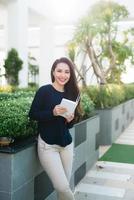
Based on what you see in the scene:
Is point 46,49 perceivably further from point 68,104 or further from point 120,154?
point 68,104

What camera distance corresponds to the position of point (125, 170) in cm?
502

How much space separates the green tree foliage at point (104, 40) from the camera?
321 inches

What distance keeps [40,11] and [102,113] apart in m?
8.42

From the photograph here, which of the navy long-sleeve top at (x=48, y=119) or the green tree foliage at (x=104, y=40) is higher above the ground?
the green tree foliage at (x=104, y=40)

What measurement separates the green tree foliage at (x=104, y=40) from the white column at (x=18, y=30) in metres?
3.50

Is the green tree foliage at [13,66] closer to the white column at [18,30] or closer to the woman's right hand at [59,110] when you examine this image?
the white column at [18,30]

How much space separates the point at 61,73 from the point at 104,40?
637cm

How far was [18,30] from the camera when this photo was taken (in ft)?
39.9

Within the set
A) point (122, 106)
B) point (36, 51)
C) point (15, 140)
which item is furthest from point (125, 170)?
point (36, 51)

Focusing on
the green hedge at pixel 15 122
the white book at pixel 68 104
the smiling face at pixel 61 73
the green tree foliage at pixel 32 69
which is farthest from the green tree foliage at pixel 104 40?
the green tree foliage at pixel 32 69

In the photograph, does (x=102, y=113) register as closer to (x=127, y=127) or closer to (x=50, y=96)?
(x=127, y=127)

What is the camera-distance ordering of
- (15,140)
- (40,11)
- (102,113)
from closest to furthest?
(15,140) → (102,113) → (40,11)

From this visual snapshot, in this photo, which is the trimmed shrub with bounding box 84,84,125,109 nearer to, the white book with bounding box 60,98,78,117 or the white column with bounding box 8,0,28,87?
the white book with bounding box 60,98,78,117

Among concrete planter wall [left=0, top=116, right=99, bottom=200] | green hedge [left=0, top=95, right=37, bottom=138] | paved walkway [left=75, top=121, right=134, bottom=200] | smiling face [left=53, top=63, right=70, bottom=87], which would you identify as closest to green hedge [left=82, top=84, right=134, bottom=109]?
paved walkway [left=75, top=121, right=134, bottom=200]
